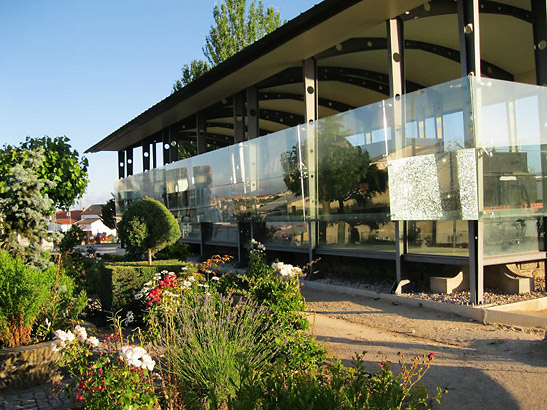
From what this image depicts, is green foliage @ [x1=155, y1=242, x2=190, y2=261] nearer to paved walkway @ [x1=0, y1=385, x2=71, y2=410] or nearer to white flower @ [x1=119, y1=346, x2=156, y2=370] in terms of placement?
paved walkway @ [x1=0, y1=385, x2=71, y2=410]

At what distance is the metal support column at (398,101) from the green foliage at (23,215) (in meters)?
6.26

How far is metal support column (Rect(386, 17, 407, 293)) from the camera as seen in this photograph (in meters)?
10.0

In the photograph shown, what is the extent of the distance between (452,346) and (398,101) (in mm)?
5005

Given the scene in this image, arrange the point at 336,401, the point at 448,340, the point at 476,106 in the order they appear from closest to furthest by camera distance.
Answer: the point at 336,401 → the point at 448,340 → the point at 476,106

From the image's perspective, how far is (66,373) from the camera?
228 inches

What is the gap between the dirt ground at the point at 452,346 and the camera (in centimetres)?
499

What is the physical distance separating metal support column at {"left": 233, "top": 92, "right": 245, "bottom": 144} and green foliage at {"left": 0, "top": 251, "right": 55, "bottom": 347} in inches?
471

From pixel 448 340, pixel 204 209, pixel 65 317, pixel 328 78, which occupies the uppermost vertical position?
pixel 328 78

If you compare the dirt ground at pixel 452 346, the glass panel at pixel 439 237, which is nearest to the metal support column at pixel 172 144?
the dirt ground at pixel 452 346

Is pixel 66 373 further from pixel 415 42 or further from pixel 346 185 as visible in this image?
pixel 415 42

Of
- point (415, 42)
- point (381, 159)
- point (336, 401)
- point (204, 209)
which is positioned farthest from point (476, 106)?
point (204, 209)

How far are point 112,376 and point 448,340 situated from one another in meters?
4.83

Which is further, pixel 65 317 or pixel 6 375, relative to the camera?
pixel 65 317

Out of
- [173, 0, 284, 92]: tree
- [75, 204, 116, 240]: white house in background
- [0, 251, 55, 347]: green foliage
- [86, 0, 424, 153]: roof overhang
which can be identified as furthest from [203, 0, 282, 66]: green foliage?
[75, 204, 116, 240]: white house in background
